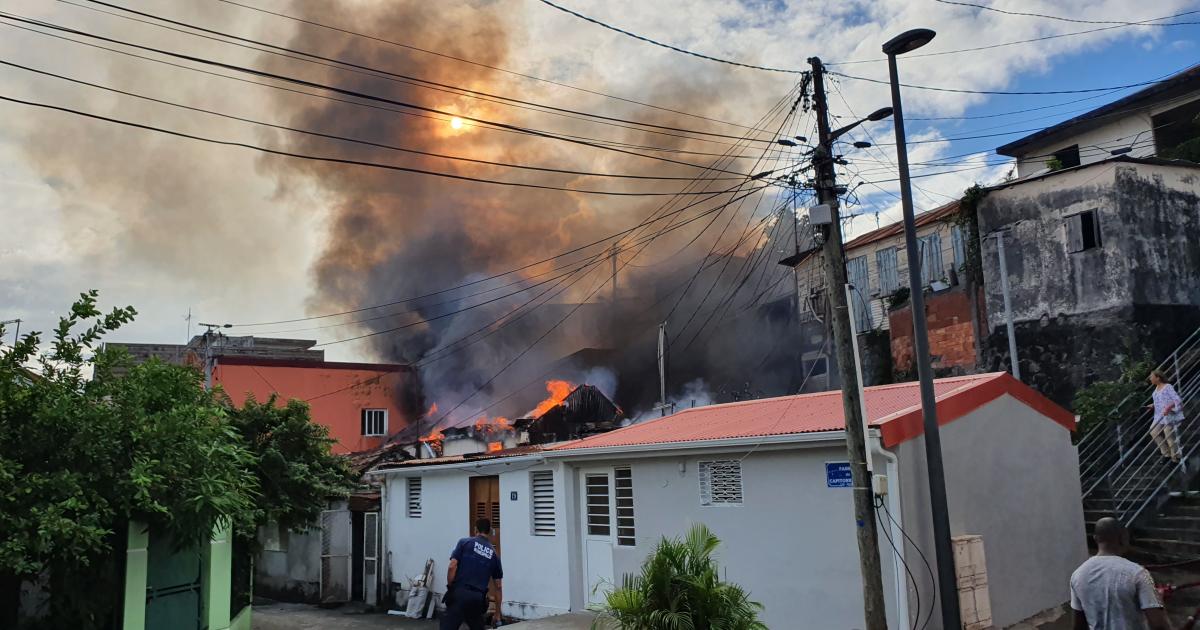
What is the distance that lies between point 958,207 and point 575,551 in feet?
52.5

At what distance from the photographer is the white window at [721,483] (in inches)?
469

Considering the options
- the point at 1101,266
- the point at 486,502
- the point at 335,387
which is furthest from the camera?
the point at 335,387

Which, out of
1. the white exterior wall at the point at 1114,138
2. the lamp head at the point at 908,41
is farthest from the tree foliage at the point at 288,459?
the white exterior wall at the point at 1114,138

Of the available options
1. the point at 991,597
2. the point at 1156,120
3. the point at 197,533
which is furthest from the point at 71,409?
the point at 1156,120

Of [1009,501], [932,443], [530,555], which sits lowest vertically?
[530,555]

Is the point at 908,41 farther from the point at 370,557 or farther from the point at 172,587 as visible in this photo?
the point at 370,557

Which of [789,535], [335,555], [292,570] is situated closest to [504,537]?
[335,555]

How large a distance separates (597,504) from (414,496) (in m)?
6.04

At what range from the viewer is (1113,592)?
518 centimetres

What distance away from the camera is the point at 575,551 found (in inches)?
567

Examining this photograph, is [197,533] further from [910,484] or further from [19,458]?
[910,484]

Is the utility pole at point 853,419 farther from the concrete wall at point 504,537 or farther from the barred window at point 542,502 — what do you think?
the barred window at point 542,502

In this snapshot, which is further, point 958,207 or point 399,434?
point 399,434

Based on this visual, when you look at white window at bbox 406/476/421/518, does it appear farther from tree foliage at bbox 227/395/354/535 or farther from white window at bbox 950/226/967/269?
white window at bbox 950/226/967/269
